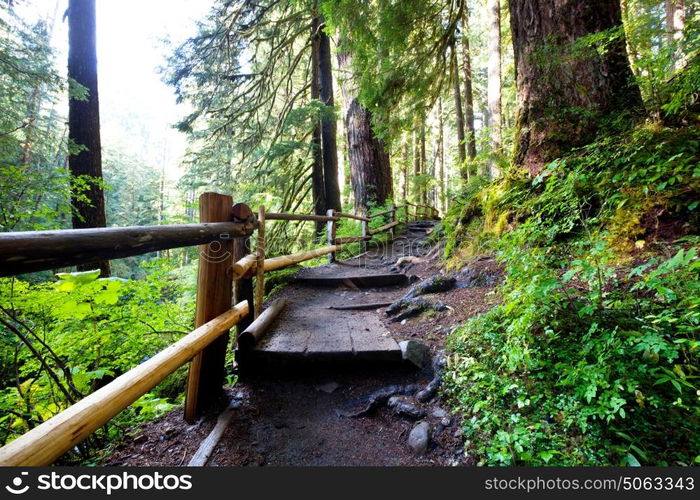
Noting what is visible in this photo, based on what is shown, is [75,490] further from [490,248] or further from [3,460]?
[490,248]

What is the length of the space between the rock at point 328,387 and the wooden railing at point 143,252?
793mm

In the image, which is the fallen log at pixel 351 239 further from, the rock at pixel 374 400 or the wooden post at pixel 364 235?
the rock at pixel 374 400

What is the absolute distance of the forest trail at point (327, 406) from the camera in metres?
1.85

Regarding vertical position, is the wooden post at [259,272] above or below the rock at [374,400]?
above

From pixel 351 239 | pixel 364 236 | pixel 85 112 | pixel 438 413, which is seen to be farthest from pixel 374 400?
pixel 85 112

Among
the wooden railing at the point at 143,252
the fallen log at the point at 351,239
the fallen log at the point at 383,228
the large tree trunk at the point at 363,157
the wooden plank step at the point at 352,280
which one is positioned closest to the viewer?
the wooden railing at the point at 143,252

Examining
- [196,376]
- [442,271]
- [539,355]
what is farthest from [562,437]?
[442,271]

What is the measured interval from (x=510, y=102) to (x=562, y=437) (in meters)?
12.6

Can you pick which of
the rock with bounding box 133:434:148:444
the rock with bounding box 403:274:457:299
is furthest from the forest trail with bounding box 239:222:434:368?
the rock with bounding box 133:434:148:444

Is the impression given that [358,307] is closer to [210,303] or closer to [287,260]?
[287,260]

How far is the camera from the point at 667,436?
1302 mm

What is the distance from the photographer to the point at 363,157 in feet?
31.3

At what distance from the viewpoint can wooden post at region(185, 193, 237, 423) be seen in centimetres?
209

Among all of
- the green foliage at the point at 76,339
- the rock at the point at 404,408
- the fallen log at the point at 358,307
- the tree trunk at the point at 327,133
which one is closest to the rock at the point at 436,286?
the fallen log at the point at 358,307
